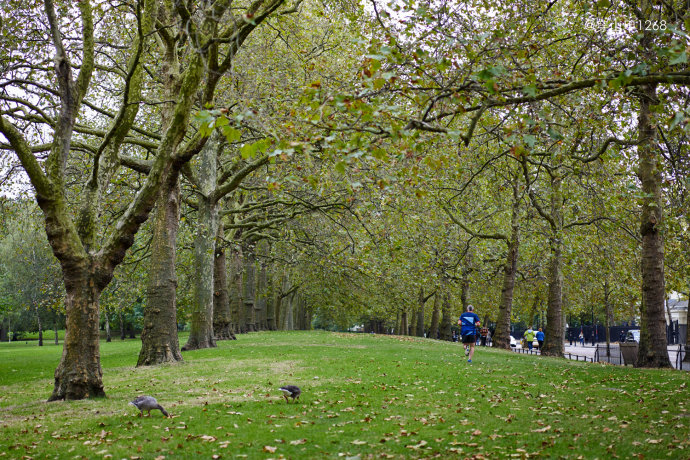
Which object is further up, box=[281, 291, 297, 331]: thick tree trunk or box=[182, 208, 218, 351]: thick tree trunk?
box=[182, 208, 218, 351]: thick tree trunk

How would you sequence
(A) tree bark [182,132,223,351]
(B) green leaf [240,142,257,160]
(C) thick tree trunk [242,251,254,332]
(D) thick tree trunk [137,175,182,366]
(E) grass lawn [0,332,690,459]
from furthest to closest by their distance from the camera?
(C) thick tree trunk [242,251,254,332]
(A) tree bark [182,132,223,351]
(D) thick tree trunk [137,175,182,366]
(E) grass lawn [0,332,690,459]
(B) green leaf [240,142,257,160]

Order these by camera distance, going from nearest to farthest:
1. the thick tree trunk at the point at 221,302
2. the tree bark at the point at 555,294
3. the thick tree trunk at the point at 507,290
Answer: the tree bark at the point at 555,294, the thick tree trunk at the point at 507,290, the thick tree trunk at the point at 221,302

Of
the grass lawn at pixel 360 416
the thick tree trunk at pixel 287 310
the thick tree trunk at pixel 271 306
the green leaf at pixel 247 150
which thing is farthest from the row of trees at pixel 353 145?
the thick tree trunk at pixel 287 310

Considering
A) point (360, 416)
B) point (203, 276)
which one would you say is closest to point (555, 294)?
point (203, 276)

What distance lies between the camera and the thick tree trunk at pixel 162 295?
14938 mm

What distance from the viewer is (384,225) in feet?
65.0

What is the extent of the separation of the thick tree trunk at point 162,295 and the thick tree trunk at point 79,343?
5.28 meters

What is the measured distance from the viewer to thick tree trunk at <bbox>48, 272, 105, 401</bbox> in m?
9.43

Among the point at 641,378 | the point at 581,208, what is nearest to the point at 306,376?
the point at 641,378

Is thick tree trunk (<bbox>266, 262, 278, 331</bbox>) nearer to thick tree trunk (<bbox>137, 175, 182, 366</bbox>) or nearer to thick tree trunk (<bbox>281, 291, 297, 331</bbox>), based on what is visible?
thick tree trunk (<bbox>281, 291, 297, 331</bbox>)

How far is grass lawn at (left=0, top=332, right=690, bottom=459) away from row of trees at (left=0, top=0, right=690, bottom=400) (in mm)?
2100

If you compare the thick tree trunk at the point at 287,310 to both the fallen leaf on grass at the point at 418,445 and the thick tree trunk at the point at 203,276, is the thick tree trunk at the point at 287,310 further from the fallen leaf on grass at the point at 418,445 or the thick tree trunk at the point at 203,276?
the fallen leaf on grass at the point at 418,445

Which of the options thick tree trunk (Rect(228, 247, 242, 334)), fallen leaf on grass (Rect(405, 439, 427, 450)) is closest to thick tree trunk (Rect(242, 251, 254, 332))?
thick tree trunk (Rect(228, 247, 242, 334))

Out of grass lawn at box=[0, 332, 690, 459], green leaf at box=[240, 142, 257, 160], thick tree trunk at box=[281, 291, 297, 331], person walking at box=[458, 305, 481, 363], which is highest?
green leaf at box=[240, 142, 257, 160]
